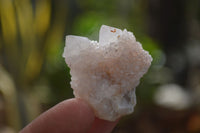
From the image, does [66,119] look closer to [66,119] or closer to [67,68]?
[66,119]

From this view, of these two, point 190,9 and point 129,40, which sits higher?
point 129,40

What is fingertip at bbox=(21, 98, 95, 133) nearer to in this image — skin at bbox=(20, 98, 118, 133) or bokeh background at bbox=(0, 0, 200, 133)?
skin at bbox=(20, 98, 118, 133)

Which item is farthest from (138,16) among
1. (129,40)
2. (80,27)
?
(129,40)

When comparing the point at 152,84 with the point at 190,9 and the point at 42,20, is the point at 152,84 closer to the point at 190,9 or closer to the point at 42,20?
the point at 42,20

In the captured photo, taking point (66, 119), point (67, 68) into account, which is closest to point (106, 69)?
point (66, 119)

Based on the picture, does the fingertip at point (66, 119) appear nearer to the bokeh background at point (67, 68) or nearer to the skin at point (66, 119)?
the skin at point (66, 119)
